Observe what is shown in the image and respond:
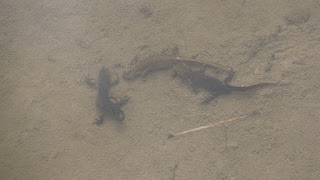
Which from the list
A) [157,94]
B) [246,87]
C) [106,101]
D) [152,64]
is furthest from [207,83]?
[106,101]

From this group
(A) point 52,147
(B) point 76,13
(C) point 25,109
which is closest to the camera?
(A) point 52,147

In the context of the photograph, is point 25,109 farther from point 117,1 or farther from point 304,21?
point 304,21

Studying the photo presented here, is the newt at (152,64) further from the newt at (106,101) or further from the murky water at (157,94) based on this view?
the newt at (106,101)

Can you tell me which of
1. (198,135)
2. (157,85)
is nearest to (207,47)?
(157,85)

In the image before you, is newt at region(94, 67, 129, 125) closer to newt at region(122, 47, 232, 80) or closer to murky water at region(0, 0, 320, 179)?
murky water at region(0, 0, 320, 179)

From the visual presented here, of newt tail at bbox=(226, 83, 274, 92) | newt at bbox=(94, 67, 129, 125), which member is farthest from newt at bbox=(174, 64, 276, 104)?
newt at bbox=(94, 67, 129, 125)

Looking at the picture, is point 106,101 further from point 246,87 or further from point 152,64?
point 246,87
